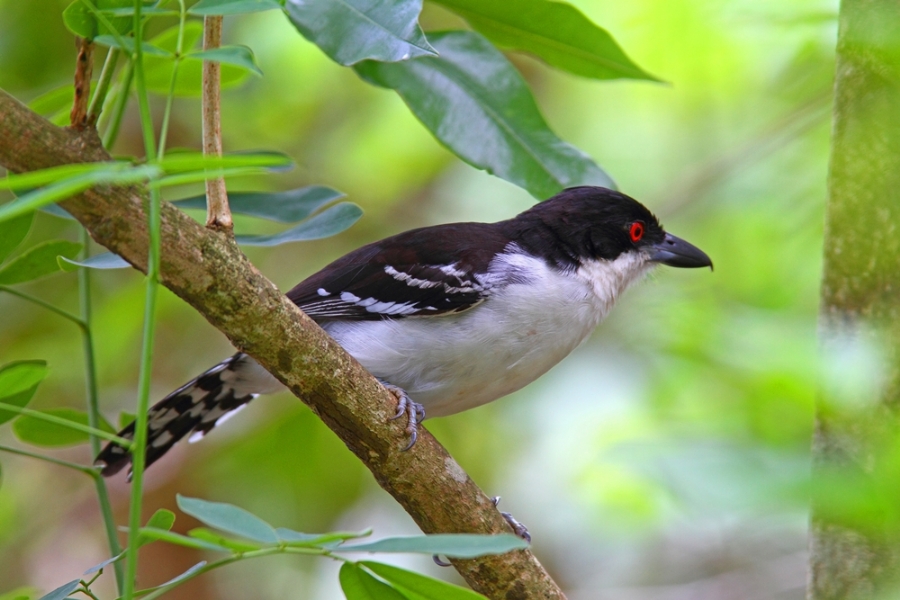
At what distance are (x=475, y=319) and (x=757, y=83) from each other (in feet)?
12.2

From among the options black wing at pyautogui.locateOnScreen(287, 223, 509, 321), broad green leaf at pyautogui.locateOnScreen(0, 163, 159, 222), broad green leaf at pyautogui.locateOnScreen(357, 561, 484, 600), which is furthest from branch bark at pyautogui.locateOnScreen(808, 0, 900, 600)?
broad green leaf at pyautogui.locateOnScreen(0, 163, 159, 222)

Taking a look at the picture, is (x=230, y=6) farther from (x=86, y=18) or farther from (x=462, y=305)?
(x=462, y=305)

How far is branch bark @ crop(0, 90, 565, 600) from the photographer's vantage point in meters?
2.04

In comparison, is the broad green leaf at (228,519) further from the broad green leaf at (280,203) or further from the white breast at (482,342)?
the white breast at (482,342)

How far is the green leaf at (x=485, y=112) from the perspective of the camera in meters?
2.91

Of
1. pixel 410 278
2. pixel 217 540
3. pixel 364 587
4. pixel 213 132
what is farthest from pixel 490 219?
pixel 217 540

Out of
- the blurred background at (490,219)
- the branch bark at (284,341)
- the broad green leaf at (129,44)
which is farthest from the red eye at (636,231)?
the broad green leaf at (129,44)

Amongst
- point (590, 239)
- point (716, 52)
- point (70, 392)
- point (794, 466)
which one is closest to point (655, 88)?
point (716, 52)

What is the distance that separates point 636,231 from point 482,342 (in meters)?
1.14

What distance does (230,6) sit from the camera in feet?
6.43

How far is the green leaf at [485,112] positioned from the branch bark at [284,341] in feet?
2.75

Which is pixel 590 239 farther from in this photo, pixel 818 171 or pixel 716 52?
pixel 716 52

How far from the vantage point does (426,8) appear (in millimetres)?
6332

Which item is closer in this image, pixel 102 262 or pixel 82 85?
pixel 82 85
